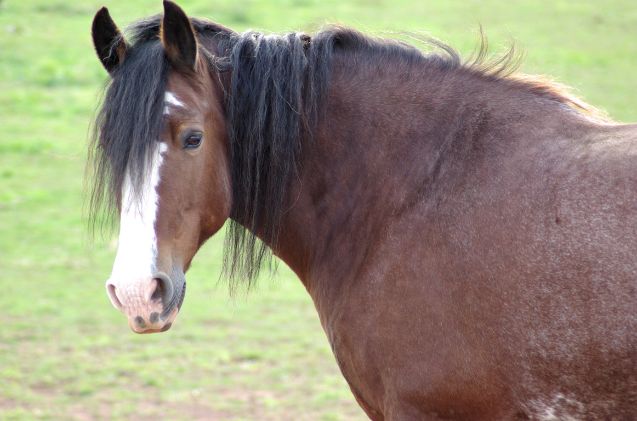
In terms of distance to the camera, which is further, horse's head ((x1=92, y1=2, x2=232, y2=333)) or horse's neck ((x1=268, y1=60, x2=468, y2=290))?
horse's neck ((x1=268, y1=60, x2=468, y2=290))

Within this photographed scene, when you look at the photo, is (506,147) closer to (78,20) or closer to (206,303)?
(206,303)

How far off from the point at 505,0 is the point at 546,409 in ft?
56.8

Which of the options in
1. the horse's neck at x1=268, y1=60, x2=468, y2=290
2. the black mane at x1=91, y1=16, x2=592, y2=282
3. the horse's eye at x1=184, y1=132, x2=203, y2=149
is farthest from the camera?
the horse's neck at x1=268, y1=60, x2=468, y2=290

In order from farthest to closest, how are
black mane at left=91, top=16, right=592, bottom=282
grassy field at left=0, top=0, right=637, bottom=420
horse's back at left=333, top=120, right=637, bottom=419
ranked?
grassy field at left=0, top=0, right=637, bottom=420 → black mane at left=91, top=16, right=592, bottom=282 → horse's back at left=333, top=120, right=637, bottom=419

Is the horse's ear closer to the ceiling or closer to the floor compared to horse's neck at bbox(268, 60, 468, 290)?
closer to the ceiling

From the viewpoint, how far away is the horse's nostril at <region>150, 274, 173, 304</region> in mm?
3064

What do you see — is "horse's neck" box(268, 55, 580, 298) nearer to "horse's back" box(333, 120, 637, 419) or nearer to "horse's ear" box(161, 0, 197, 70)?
"horse's back" box(333, 120, 637, 419)

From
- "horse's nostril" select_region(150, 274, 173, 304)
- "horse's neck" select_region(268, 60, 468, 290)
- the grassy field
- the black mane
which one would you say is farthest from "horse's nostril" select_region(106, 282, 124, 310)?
"horse's neck" select_region(268, 60, 468, 290)

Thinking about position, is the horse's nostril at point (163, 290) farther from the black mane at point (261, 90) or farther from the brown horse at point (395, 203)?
the black mane at point (261, 90)

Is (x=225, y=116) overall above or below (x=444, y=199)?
above

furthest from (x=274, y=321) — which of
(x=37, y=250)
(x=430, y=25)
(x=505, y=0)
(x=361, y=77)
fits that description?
(x=505, y=0)

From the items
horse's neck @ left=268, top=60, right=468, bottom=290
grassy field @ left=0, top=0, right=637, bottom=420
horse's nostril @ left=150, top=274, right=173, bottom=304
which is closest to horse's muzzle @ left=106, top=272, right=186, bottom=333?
horse's nostril @ left=150, top=274, right=173, bottom=304

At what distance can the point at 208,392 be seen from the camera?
666cm

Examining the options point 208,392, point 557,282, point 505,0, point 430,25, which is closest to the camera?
point 557,282
